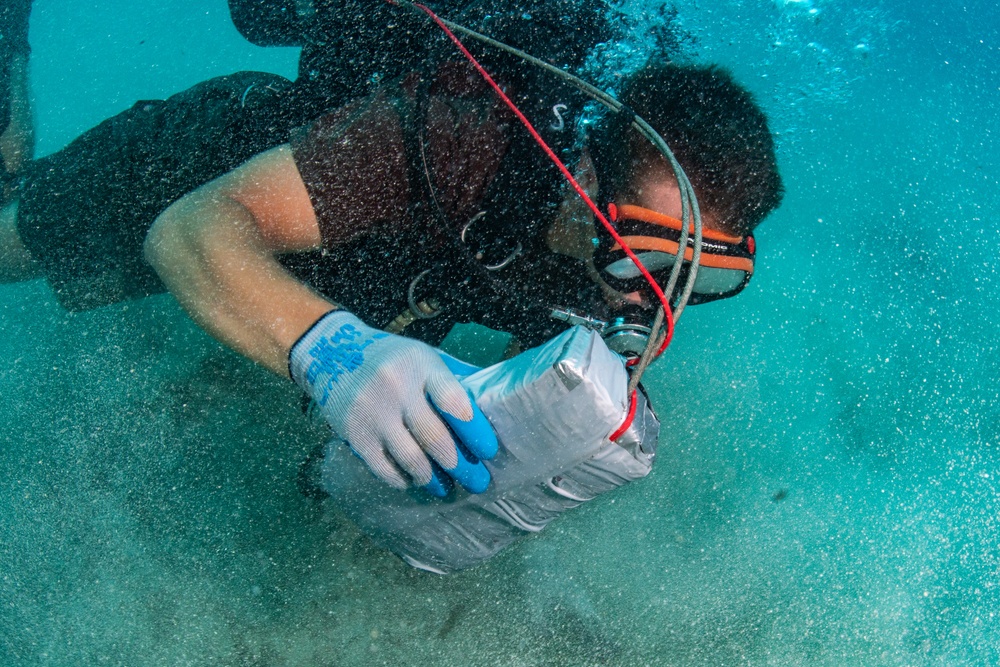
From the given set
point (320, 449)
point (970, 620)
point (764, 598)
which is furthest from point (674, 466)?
point (970, 620)

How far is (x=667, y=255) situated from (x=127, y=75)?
25.2ft

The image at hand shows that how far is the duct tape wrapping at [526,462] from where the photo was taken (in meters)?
1.42

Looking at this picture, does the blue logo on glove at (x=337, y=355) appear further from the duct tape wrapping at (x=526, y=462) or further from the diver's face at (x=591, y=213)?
the diver's face at (x=591, y=213)

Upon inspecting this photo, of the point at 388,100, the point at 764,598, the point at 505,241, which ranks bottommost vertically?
the point at 764,598

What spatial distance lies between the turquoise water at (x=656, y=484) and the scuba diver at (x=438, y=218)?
1.57 meters

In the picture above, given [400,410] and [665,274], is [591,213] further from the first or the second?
[400,410]

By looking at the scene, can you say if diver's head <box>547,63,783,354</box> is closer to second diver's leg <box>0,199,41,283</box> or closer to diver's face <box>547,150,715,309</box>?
A: diver's face <box>547,150,715,309</box>

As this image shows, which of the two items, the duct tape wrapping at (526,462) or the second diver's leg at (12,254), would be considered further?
the second diver's leg at (12,254)

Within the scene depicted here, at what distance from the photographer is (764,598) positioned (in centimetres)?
447

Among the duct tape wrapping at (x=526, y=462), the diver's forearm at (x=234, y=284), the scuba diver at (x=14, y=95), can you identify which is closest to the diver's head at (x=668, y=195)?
the duct tape wrapping at (x=526, y=462)

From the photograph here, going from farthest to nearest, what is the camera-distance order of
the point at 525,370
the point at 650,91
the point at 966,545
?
the point at 966,545 < the point at 650,91 < the point at 525,370

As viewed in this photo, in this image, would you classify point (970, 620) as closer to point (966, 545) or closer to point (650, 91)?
point (966, 545)

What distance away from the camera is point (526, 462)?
1572 mm

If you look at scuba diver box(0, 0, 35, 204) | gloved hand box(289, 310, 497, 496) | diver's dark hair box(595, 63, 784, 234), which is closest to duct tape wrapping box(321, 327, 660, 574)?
gloved hand box(289, 310, 497, 496)
